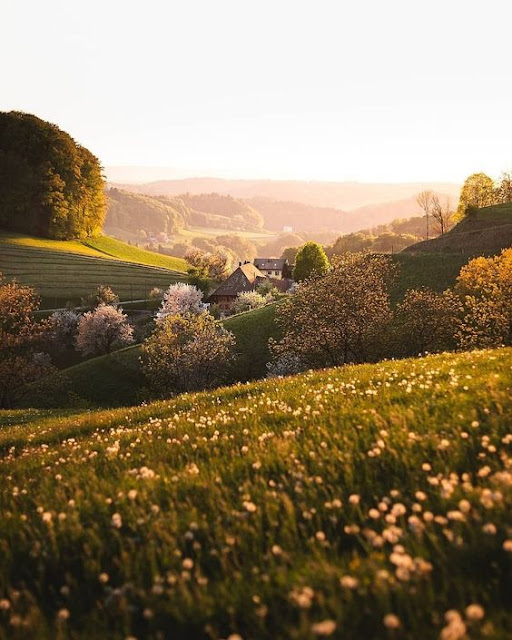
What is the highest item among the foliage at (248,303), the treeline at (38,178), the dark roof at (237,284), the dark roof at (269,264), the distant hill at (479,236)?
the treeline at (38,178)

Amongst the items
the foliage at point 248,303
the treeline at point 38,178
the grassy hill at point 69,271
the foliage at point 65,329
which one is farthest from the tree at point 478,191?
the treeline at point 38,178

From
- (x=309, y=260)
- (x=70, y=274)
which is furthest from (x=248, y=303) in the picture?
(x=70, y=274)

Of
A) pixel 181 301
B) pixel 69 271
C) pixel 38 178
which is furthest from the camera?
pixel 38 178

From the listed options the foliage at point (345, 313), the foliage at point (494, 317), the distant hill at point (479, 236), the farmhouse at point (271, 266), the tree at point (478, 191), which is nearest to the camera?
the foliage at point (494, 317)

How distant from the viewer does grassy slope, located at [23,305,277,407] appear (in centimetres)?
5056

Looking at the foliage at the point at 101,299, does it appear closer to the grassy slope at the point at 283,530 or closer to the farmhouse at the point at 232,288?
the farmhouse at the point at 232,288

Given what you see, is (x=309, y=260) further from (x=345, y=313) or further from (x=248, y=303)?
(x=345, y=313)

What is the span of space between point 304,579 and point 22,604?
255 cm

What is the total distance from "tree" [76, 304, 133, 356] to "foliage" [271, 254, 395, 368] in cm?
4781

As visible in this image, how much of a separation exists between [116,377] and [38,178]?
281 ft

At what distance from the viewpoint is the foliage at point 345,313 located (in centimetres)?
3478

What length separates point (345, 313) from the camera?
34.8 meters

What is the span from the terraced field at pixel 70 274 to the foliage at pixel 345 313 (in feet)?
235

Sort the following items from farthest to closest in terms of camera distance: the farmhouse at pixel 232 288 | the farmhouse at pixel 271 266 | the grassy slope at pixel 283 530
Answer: the farmhouse at pixel 271 266 → the farmhouse at pixel 232 288 → the grassy slope at pixel 283 530
